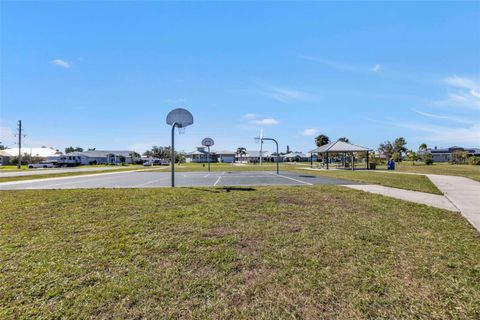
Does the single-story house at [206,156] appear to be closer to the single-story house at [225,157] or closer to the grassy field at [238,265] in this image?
the single-story house at [225,157]

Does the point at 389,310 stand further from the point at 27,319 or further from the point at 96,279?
the point at 27,319

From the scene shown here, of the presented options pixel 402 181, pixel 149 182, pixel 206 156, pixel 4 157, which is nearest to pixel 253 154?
pixel 206 156

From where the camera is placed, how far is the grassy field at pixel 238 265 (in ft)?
8.46

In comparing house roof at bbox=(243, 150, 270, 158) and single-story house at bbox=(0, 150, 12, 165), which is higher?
house roof at bbox=(243, 150, 270, 158)

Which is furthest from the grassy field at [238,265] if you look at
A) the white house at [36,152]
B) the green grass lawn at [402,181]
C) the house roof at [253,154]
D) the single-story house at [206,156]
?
the house roof at [253,154]

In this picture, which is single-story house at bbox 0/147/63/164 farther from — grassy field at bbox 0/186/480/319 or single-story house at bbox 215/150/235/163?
grassy field at bbox 0/186/480/319

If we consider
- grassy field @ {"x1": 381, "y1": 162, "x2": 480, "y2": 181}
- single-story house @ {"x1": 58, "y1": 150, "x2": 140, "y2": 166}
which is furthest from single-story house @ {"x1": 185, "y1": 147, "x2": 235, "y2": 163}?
grassy field @ {"x1": 381, "y1": 162, "x2": 480, "y2": 181}

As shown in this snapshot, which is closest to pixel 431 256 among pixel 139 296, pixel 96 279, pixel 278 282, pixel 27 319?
pixel 278 282

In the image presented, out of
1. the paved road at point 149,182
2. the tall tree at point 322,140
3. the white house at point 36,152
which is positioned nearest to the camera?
the paved road at point 149,182

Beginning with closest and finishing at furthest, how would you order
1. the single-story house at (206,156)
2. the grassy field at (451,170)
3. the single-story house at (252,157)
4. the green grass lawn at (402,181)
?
the green grass lawn at (402,181), the grassy field at (451,170), the single-story house at (206,156), the single-story house at (252,157)

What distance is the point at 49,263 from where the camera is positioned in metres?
3.54

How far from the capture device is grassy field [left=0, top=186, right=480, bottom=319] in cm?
258

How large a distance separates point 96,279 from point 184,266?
1.12 m

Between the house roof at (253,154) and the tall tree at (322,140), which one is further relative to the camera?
the house roof at (253,154)
